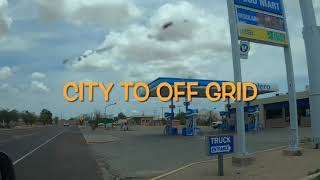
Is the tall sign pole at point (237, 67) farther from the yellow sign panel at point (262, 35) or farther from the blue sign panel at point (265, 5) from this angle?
the blue sign panel at point (265, 5)

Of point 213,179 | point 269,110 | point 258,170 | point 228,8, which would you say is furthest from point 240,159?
point 269,110

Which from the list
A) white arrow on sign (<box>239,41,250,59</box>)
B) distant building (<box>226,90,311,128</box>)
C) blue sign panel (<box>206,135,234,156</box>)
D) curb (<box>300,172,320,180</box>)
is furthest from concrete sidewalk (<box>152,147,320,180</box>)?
distant building (<box>226,90,311,128</box>)

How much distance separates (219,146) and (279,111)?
58337 mm

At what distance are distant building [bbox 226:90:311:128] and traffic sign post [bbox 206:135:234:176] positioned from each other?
46.1m

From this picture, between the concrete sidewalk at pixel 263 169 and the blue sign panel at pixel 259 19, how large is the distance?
445 centimetres

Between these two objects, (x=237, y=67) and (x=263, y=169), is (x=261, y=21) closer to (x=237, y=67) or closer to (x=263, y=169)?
(x=237, y=67)

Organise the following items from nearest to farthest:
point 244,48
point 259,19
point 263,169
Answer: point 263,169 < point 244,48 < point 259,19

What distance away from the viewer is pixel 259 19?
54.9 feet

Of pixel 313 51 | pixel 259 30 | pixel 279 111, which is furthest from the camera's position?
pixel 279 111

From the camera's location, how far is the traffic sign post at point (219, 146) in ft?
41.9

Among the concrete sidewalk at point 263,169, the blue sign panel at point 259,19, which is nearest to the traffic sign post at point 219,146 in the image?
the concrete sidewalk at point 263,169

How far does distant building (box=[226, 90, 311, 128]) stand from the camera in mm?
60903

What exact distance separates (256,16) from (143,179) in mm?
6769

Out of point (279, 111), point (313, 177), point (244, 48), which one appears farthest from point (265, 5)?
point (279, 111)
